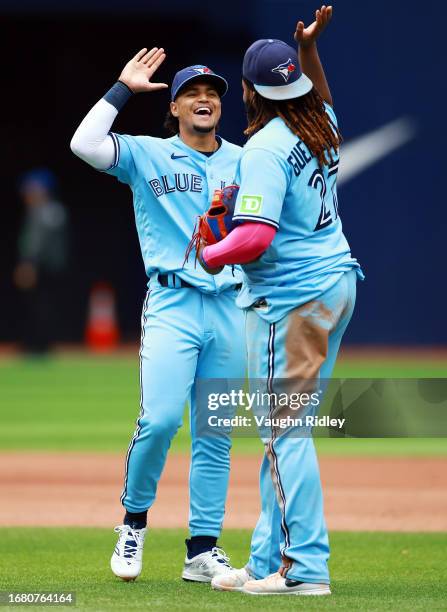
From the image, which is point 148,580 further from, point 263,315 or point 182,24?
point 182,24

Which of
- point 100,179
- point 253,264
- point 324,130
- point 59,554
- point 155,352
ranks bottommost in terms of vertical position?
point 59,554

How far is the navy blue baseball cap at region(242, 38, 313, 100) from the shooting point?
5293mm

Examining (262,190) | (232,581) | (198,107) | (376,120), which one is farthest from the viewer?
(376,120)

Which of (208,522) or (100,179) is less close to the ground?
(100,179)

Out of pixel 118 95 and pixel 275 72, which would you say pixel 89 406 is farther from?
pixel 275 72

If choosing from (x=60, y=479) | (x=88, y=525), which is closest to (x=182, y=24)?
(x=60, y=479)

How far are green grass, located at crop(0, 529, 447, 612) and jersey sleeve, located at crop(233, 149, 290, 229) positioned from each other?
1.51 metres

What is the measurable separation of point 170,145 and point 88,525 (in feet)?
8.68

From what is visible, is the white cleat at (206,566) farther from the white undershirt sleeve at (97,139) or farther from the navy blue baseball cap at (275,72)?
the navy blue baseball cap at (275,72)

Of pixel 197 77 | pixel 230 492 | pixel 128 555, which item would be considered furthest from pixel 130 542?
pixel 230 492

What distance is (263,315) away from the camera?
5348mm

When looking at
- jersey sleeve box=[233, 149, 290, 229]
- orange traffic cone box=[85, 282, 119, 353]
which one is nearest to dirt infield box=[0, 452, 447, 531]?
jersey sleeve box=[233, 149, 290, 229]

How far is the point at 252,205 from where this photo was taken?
16.8ft

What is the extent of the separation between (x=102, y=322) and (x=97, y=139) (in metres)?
17.0
